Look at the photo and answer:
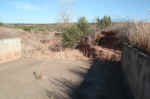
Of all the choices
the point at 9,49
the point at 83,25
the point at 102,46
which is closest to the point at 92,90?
the point at 9,49

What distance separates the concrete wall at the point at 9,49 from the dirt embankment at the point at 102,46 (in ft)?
21.0

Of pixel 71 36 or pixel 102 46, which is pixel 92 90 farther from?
pixel 71 36

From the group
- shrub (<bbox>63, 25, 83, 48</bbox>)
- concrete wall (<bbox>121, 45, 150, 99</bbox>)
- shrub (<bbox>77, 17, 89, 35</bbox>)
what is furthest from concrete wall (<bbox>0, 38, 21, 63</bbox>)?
concrete wall (<bbox>121, 45, 150, 99</bbox>)

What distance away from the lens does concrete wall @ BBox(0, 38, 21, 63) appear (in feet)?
31.2

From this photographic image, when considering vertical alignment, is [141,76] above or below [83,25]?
below

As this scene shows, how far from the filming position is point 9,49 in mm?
10117

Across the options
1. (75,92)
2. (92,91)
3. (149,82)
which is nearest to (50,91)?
(75,92)

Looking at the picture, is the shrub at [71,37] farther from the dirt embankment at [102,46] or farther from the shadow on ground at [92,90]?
the shadow on ground at [92,90]

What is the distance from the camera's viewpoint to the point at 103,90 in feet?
16.9

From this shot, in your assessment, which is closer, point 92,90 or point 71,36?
point 92,90

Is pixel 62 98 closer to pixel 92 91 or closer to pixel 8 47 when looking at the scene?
pixel 92 91

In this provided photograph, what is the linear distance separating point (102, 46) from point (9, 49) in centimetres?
922

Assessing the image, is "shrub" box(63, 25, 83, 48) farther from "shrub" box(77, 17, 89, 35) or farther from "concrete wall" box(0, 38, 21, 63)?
"concrete wall" box(0, 38, 21, 63)

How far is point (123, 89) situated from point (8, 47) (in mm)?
8638
